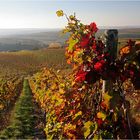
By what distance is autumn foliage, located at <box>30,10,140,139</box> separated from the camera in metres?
3.17

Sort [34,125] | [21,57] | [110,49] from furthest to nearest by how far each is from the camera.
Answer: [21,57]
[34,125]
[110,49]

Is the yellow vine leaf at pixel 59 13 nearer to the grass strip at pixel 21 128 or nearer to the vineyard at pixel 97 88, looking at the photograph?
the vineyard at pixel 97 88

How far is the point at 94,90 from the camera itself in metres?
3.89

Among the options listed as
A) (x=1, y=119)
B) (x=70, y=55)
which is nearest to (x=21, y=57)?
(x=1, y=119)

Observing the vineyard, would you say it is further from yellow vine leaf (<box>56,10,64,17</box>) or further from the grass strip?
the grass strip

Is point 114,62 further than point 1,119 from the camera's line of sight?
No

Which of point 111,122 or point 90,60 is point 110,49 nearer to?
point 90,60

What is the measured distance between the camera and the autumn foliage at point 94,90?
3.17 m

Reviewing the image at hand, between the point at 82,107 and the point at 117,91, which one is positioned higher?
the point at 117,91

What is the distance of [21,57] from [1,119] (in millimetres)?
68682

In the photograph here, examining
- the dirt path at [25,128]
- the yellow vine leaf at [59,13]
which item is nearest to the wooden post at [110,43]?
the yellow vine leaf at [59,13]

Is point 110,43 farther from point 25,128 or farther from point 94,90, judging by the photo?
point 25,128

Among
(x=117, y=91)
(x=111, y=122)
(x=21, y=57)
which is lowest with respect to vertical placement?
(x=21, y=57)

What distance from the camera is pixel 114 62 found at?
10.7 feet
